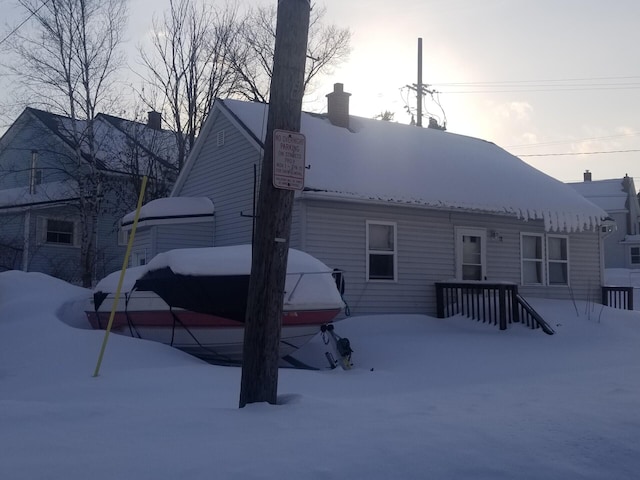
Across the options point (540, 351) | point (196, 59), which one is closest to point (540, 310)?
point (540, 351)

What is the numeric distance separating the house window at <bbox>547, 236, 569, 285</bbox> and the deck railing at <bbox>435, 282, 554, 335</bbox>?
4192 millimetres

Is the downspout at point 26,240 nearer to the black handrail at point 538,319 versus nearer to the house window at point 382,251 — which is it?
the house window at point 382,251

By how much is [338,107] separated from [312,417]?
1568cm

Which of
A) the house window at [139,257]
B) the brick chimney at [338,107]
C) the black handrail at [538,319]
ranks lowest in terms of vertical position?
the black handrail at [538,319]

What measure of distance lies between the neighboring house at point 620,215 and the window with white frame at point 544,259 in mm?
34296

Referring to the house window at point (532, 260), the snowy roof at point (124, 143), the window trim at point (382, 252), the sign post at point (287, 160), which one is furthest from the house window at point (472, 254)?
the snowy roof at point (124, 143)

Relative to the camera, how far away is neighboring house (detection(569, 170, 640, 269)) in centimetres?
5359

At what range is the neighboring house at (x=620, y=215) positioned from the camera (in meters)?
53.6

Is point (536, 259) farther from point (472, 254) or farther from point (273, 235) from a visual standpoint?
point (273, 235)

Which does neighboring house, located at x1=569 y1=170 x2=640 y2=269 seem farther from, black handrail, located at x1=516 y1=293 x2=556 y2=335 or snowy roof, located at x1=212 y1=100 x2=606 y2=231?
black handrail, located at x1=516 y1=293 x2=556 y2=335

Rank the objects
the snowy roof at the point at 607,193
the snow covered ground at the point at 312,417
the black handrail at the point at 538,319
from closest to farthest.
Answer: the snow covered ground at the point at 312,417, the black handrail at the point at 538,319, the snowy roof at the point at 607,193

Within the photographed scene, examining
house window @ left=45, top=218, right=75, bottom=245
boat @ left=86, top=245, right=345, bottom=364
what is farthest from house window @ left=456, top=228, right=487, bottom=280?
house window @ left=45, top=218, right=75, bottom=245

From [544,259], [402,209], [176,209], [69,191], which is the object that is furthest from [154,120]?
[544,259]

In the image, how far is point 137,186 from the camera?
28469 millimetres
